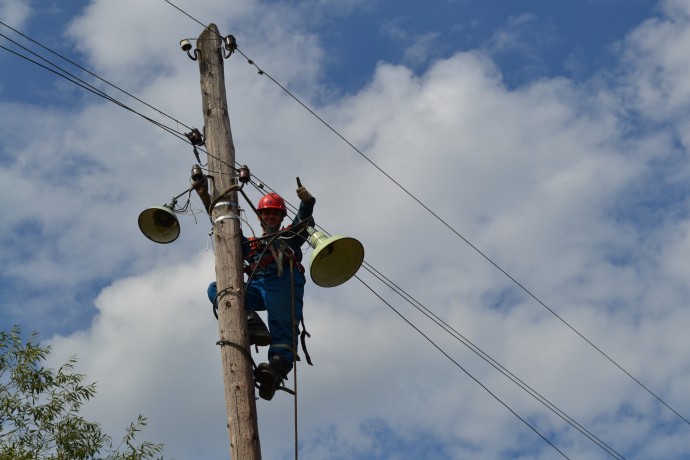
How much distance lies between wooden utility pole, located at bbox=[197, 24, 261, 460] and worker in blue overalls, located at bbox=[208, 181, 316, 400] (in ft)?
0.76

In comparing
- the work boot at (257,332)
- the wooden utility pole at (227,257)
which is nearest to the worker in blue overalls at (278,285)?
the work boot at (257,332)

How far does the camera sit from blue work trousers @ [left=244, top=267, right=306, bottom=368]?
6.43 metres

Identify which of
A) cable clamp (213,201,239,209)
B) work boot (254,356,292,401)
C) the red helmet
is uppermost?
the red helmet

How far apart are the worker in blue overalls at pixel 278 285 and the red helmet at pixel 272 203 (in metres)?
0.28

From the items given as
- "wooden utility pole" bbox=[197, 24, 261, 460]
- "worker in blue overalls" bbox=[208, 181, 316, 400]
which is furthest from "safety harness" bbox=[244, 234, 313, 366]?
"wooden utility pole" bbox=[197, 24, 261, 460]

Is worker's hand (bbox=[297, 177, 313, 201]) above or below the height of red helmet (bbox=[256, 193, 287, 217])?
below

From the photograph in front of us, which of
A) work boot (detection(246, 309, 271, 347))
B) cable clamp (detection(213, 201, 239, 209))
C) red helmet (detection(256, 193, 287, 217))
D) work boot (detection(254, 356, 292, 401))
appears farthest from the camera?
red helmet (detection(256, 193, 287, 217))

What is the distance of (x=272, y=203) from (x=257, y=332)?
1.18 meters


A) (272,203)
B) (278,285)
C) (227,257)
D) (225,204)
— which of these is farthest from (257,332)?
(272,203)

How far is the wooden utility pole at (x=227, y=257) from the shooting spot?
220 inches

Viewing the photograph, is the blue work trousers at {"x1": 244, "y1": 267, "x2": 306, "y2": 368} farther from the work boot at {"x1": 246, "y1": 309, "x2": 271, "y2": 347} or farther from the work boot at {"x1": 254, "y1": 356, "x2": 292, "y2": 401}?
the work boot at {"x1": 254, "y1": 356, "x2": 292, "y2": 401}

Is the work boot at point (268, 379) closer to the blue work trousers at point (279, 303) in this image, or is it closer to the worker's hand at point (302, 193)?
the blue work trousers at point (279, 303)

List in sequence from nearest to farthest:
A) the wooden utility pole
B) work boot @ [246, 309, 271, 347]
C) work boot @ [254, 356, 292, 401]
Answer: the wooden utility pole → work boot @ [254, 356, 292, 401] → work boot @ [246, 309, 271, 347]

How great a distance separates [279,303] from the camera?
21.6 ft
